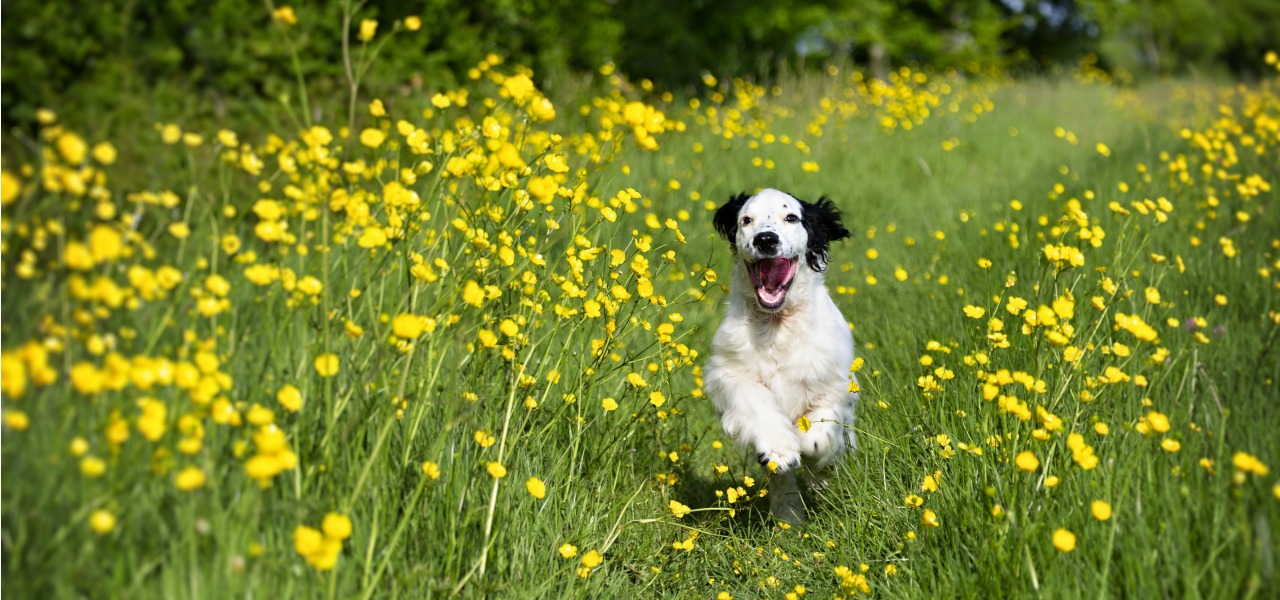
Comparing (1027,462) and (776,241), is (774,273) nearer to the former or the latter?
(776,241)

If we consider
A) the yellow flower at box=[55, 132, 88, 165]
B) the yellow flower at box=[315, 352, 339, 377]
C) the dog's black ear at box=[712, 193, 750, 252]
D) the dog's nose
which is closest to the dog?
the dog's nose

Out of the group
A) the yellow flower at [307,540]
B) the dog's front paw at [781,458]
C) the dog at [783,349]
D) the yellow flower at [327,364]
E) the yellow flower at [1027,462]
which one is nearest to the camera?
the yellow flower at [307,540]

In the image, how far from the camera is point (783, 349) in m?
3.92

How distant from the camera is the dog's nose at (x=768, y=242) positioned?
3727 millimetres

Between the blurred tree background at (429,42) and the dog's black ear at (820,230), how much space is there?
9.58 ft

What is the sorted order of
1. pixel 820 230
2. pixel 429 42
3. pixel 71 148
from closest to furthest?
pixel 71 148
pixel 820 230
pixel 429 42

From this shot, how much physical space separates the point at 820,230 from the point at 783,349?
58cm

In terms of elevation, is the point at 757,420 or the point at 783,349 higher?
the point at 783,349

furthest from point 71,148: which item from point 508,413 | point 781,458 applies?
point 781,458

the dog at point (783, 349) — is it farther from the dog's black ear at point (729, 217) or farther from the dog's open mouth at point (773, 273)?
Answer: the dog's black ear at point (729, 217)

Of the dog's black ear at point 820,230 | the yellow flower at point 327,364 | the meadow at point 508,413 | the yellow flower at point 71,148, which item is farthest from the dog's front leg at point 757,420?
the yellow flower at point 71,148

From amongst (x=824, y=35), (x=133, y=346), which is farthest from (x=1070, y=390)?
(x=824, y=35)

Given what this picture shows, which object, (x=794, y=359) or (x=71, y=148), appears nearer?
(x=71, y=148)

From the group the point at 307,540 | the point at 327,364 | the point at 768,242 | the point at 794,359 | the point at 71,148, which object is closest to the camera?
the point at 71,148
